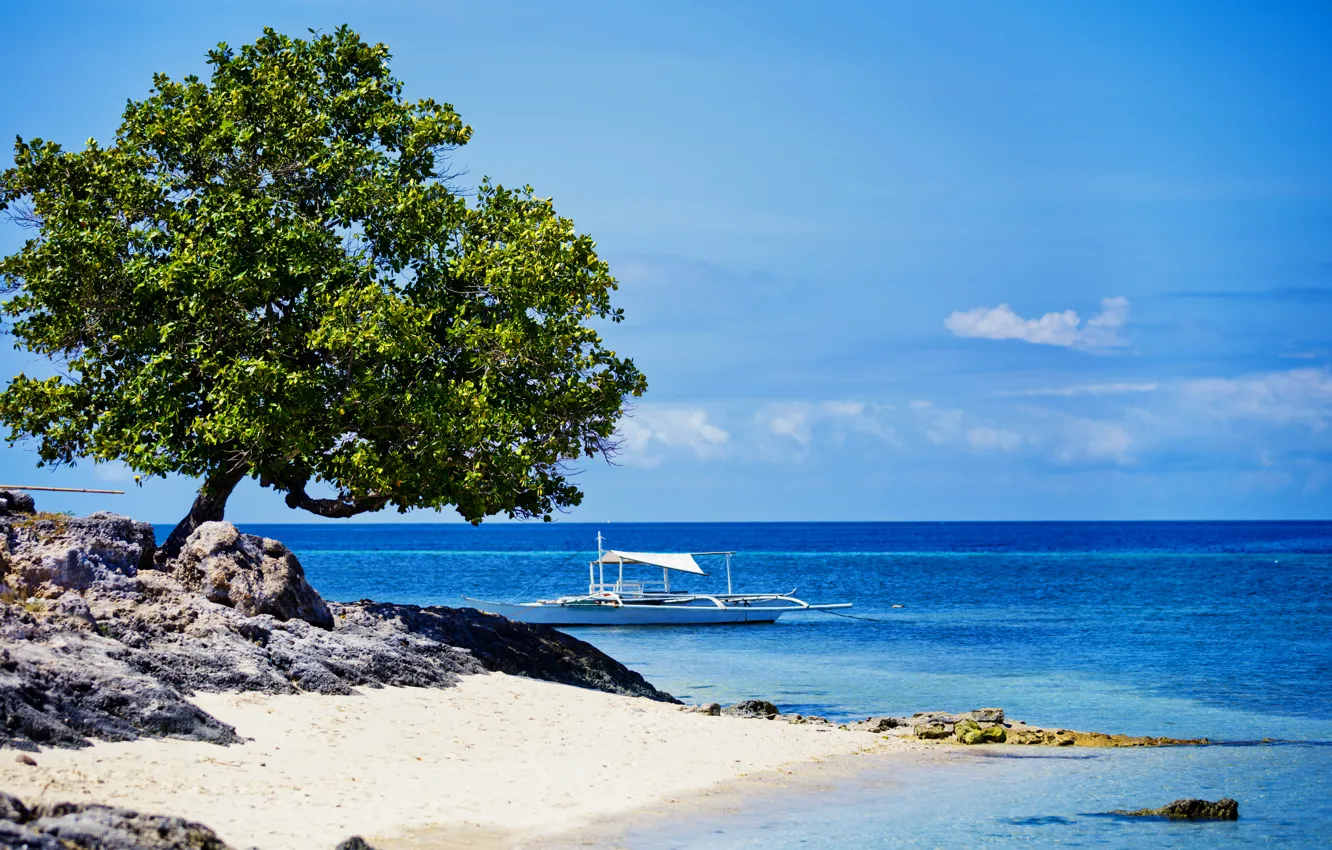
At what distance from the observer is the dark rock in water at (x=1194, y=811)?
1484cm

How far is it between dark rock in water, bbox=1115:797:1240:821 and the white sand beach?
4677 millimetres

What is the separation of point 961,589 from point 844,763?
55408 mm

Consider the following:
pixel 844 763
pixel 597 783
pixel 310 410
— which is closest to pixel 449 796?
pixel 597 783

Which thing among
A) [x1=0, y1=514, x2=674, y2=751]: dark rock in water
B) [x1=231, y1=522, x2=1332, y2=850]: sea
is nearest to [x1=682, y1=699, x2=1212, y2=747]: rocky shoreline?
[x1=231, y1=522, x2=1332, y2=850]: sea

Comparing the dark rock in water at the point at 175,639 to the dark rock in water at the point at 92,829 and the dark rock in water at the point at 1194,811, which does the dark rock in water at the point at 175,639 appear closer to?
the dark rock in water at the point at 92,829

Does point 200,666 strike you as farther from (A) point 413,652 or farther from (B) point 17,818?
(B) point 17,818

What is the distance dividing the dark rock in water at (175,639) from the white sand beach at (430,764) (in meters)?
0.46

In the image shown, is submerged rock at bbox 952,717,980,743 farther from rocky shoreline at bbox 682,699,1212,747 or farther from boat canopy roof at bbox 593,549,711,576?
boat canopy roof at bbox 593,549,711,576

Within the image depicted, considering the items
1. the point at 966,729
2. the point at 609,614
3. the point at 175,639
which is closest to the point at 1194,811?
the point at 966,729

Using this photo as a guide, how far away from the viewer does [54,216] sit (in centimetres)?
2186

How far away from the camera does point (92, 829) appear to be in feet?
29.6

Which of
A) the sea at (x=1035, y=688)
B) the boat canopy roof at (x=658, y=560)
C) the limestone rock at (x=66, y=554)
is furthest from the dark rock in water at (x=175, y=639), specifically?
the boat canopy roof at (x=658, y=560)

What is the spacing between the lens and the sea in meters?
14.1

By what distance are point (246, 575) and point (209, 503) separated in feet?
15.5
